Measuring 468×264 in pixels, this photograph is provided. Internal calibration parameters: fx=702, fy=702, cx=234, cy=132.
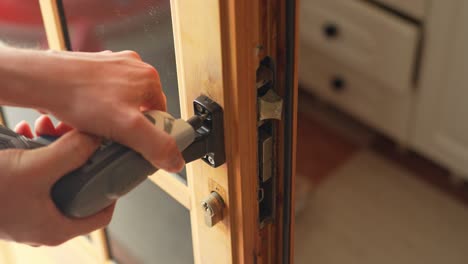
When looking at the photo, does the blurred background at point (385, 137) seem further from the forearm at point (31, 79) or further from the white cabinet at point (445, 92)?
the forearm at point (31, 79)

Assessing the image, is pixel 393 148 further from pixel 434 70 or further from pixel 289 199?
pixel 289 199

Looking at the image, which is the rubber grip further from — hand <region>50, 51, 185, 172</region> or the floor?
the floor

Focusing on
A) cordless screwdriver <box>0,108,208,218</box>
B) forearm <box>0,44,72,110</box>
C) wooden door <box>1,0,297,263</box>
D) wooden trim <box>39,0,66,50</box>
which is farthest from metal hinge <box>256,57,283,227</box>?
wooden trim <box>39,0,66,50</box>

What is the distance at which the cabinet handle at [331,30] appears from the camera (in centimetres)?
189

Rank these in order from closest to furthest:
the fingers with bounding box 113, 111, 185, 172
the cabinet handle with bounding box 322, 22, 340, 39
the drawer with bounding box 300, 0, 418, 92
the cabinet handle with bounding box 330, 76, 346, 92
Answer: the fingers with bounding box 113, 111, 185, 172
the drawer with bounding box 300, 0, 418, 92
the cabinet handle with bounding box 322, 22, 340, 39
the cabinet handle with bounding box 330, 76, 346, 92

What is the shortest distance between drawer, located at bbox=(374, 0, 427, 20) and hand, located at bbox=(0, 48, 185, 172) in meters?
1.08

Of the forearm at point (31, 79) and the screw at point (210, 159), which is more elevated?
the forearm at point (31, 79)

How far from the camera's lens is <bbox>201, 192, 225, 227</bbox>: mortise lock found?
862 millimetres

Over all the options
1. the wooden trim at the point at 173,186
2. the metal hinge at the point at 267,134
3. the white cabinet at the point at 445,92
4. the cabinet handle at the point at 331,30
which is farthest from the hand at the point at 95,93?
the cabinet handle at the point at 331,30

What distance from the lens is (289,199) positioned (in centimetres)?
88

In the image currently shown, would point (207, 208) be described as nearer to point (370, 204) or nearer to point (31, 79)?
point (31, 79)

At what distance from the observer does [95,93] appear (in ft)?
2.37

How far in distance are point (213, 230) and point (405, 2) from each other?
1.01 meters

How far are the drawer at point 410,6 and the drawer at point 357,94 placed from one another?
0.24 meters
